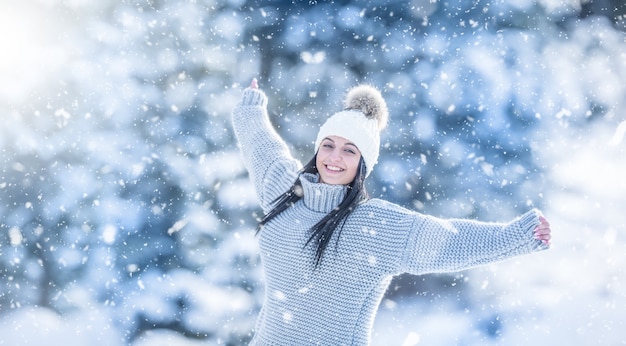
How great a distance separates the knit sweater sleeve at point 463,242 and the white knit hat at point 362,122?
1.20 ft

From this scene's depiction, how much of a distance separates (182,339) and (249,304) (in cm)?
85

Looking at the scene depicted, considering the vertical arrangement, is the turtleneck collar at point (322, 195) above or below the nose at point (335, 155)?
below

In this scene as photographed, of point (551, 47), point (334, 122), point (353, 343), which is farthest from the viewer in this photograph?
point (551, 47)

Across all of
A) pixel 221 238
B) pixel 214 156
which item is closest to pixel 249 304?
pixel 221 238

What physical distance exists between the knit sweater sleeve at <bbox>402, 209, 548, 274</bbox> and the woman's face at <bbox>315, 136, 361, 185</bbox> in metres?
0.33

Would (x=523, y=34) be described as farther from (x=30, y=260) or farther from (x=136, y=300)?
(x=30, y=260)

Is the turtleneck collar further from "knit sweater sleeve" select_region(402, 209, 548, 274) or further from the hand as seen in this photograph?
the hand

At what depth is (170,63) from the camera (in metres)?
6.58

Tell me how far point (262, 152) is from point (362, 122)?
56cm

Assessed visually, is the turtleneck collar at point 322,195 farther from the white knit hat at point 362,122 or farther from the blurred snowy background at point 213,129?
the blurred snowy background at point 213,129

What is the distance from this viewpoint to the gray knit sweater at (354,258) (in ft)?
7.27

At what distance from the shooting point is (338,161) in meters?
2.46

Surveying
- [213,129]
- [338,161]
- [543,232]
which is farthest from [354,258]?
[213,129]

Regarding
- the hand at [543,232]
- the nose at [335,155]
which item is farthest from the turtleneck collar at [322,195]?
the hand at [543,232]
